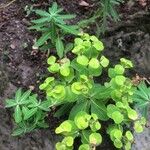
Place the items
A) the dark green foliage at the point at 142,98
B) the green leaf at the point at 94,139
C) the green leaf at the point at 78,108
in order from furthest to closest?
the dark green foliage at the point at 142,98 → the green leaf at the point at 78,108 → the green leaf at the point at 94,139

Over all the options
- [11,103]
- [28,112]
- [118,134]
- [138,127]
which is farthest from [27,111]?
[138,127]

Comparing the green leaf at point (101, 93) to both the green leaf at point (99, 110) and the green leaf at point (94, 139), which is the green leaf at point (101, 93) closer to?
the green leaf at point (99, 110)

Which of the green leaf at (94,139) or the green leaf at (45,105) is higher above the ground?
the green leaf at (45,105)

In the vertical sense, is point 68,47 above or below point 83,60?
below

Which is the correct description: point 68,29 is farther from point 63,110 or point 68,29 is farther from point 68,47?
point 63,110

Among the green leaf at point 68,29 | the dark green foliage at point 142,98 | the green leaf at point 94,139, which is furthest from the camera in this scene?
the green leaf at point 68,29

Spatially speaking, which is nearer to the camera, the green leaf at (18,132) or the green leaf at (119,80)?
the green leaf at (119,80)

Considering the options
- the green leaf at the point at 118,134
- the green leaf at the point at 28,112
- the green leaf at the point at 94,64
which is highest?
the green leaf at the point at 94,64

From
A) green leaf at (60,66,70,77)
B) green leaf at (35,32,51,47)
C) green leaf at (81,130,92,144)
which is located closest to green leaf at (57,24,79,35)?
green leaf at (35,32,51,47)

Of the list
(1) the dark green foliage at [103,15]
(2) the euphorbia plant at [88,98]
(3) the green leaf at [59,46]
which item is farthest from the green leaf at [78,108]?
(1) the dark green foliage at [103,15]
